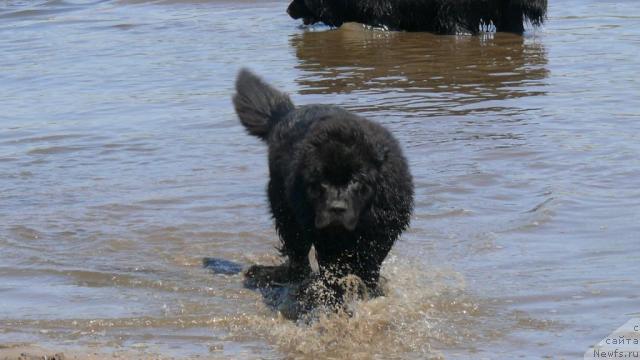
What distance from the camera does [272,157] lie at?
5.84 metres

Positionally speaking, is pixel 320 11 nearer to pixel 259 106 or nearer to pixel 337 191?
pixel 259 106

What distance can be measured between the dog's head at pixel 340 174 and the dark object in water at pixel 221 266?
1188mm

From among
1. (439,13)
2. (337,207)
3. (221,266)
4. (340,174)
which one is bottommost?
(221,266)

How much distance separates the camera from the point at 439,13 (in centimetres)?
1393

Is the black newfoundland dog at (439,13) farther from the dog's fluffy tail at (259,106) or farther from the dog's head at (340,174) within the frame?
the dog's head at (340,174)

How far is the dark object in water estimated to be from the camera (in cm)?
629

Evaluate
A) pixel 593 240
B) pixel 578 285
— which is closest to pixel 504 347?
pixel 578 285

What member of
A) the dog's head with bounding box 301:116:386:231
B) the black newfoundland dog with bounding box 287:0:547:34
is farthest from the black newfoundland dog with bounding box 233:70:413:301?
the black newfoundland dog with bounding box 287:0:547:34

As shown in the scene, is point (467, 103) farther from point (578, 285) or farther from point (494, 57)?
point (578, 285)

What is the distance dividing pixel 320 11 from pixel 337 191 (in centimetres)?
1024

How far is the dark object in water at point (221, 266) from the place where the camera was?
6285 millimetres

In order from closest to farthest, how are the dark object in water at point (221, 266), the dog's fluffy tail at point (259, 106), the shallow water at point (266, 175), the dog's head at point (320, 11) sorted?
the shallow water at point (266, 175)
the dark object in water at point (221, 266)
the dog's fluffy tail at point (259, 106)
the dog's head at point (320, 11)

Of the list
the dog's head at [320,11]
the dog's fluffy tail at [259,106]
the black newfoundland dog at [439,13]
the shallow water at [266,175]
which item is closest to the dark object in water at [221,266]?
the shallow water at [266,175]

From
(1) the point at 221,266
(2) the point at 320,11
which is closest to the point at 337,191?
(1) the point at 221,266
